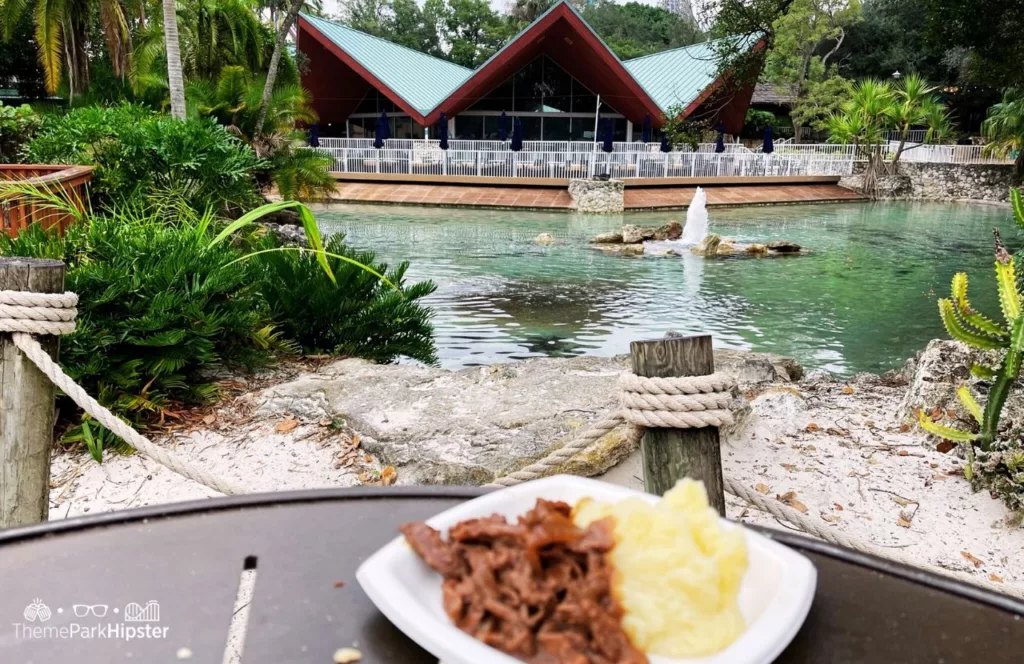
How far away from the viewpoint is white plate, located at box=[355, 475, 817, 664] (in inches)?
30.6

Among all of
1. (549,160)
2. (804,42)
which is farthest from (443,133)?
(804,42)

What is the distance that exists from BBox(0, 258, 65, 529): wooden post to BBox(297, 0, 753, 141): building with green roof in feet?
65.4

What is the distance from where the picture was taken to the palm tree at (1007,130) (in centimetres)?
2021

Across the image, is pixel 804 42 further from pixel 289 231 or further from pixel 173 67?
pixel 289 231

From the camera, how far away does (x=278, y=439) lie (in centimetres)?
344

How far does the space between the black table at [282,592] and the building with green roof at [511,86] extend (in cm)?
2065

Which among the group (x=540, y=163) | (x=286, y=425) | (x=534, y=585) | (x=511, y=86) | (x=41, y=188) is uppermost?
(x=511, y=86)

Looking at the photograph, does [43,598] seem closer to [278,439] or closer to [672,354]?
[672,354]

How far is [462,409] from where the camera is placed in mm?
3564

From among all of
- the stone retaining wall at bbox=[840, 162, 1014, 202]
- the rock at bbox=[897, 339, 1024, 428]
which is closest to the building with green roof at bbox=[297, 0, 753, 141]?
the stone retaining wall at bbox=[840, 162, 1014, 202]

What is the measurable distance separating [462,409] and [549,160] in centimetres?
1743

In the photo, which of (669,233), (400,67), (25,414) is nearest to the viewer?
(25,414)

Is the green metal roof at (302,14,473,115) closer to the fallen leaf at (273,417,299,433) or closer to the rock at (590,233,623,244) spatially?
the rock at (590,233,623,244)

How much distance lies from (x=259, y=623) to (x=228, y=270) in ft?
10.8
